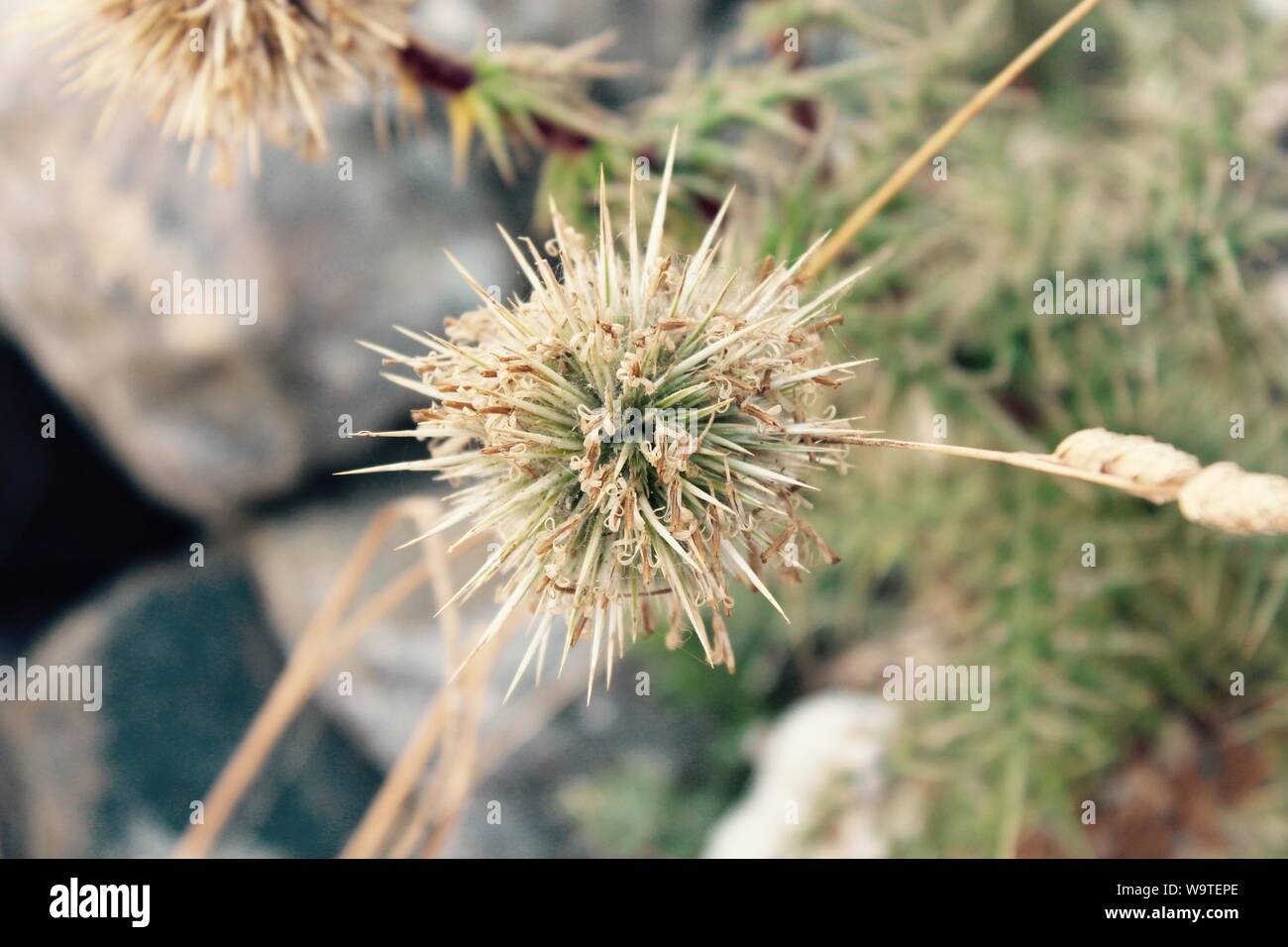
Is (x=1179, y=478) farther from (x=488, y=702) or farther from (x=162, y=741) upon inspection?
(x=162, y=741)

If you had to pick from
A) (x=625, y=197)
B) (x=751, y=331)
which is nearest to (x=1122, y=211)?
(x=625, y=197)

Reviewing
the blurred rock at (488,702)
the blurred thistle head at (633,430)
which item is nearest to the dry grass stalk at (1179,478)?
the blurred thistle head at (633,430)

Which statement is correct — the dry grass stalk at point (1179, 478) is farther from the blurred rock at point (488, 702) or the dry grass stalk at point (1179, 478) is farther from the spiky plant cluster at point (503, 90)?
the blurred rock at point (488, 702)

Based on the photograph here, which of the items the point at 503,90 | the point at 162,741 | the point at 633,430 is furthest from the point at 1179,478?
the point at 162,741

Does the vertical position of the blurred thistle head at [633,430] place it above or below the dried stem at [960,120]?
below

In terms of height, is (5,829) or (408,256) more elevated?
(408,256)
